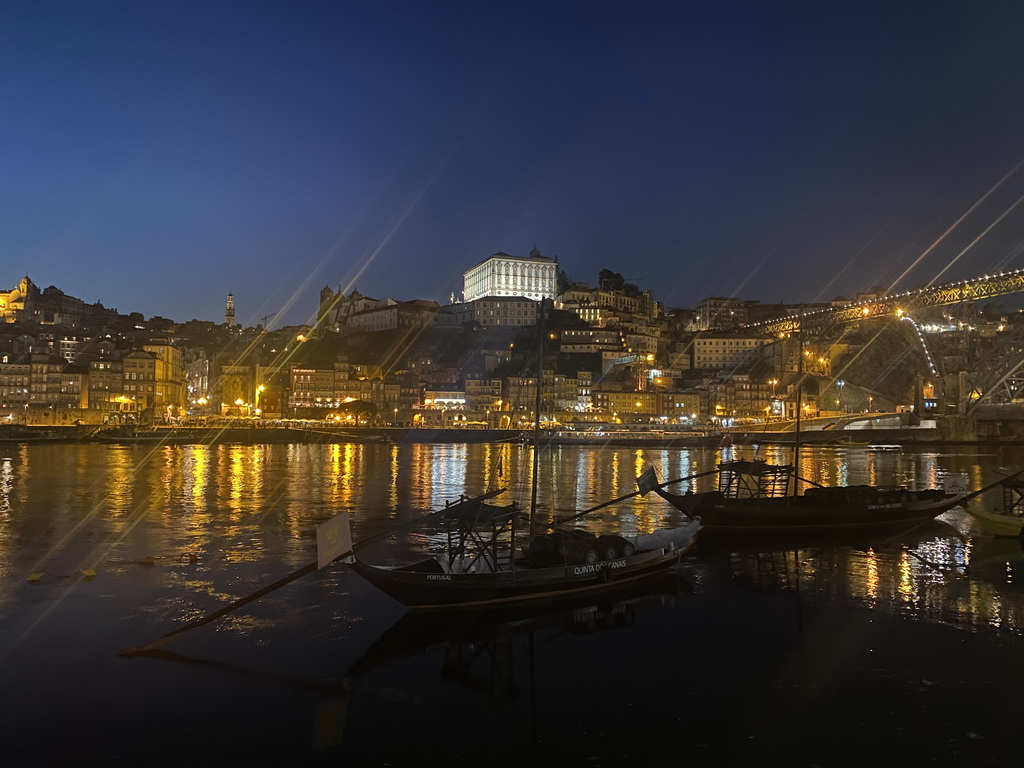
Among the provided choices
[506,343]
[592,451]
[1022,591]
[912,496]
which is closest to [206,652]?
[1022,591]

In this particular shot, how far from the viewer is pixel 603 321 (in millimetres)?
140625

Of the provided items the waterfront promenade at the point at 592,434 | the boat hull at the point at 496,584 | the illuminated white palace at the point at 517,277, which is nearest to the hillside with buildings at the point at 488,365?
the illuminated white palace at the point at 517,277

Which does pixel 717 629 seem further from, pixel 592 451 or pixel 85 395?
pixel 85 395

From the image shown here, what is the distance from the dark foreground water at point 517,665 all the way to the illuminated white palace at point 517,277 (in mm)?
131464

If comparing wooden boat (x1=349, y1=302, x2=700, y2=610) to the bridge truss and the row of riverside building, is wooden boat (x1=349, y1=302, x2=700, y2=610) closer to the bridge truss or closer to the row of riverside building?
the bridge truss

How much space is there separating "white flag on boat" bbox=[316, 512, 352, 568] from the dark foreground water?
1629 millimetres

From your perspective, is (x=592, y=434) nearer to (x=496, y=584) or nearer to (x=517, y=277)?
(x=517, y=277)

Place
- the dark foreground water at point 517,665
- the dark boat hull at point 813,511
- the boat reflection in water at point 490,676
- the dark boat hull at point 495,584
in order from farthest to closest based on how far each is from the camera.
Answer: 1. the dark boat hull at point 813,511
2. the dark boat hull at point 495,584
3. the boat reflection in water at point 490,676
4. the dark foreground water at point 517,665

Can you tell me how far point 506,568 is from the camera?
14953mm

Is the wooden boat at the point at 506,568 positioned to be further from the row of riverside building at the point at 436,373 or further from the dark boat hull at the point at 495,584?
the row of riverside building at the point at 436,373

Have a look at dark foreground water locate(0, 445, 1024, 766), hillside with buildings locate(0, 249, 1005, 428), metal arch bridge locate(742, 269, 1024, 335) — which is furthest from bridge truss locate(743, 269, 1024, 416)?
dark foreground water locate(0, 445, 1024, 766)

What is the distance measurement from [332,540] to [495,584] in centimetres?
354

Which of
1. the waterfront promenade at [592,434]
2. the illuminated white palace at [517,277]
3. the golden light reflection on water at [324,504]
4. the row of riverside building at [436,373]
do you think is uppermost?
the illuminated white palace at [517,277]

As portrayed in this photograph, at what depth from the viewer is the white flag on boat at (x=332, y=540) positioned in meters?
12.2
